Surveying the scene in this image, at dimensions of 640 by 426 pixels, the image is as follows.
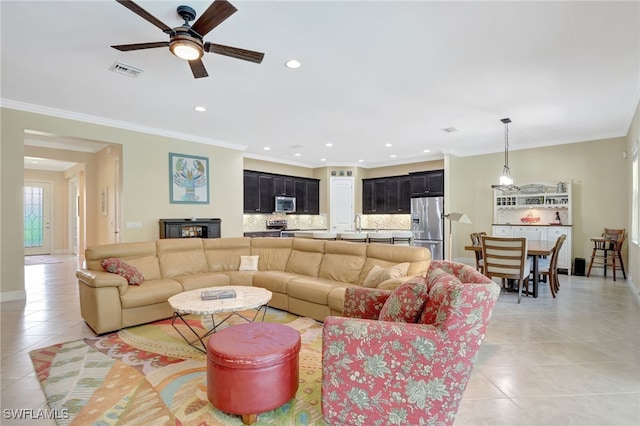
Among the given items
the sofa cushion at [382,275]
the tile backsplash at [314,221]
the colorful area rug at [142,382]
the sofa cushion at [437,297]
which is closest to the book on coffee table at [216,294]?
the colorful area rug at [142,382]

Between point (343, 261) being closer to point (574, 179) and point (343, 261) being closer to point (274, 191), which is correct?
point (274, 191)

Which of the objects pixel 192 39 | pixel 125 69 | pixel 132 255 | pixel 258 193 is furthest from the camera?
pixel 258 193

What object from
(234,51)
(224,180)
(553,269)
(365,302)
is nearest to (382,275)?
(365,302)

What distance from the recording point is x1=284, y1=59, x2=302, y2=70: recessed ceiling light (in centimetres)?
342

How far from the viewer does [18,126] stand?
4.77m

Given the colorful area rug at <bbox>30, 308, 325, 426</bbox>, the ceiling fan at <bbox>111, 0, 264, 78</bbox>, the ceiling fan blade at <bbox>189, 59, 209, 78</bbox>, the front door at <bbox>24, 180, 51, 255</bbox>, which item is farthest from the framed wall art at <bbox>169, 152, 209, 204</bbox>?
the front door at <bbox>24, 180, 51, 255</bbox>

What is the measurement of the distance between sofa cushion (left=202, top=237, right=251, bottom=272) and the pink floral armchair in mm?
3283

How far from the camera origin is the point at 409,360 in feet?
5.80

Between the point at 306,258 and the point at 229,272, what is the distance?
44.1 inches

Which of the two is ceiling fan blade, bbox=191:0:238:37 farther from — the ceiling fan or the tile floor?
the tile floor

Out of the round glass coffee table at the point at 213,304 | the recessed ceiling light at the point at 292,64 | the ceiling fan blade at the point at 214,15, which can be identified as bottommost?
the round glass coffee table at the point at 213,304

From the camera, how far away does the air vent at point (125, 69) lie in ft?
11.6

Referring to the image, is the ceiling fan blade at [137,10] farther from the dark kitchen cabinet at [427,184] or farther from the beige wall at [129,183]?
the dark kitchen cabinet at [427,184]

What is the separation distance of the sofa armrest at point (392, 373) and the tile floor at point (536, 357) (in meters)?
0.43
